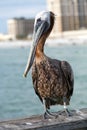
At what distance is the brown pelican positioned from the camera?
155 inches

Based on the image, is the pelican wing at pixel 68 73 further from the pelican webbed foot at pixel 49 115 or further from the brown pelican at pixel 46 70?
the pelican webbed foot at pixel 49 115

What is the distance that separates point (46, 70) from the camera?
13.0 feet

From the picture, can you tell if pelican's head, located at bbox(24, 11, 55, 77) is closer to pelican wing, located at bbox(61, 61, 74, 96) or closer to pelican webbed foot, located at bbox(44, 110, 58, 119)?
pelican wing, located at bbox(61, 61, 74, 96)

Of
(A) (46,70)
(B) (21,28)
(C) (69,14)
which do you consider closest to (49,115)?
(A) (46,70)

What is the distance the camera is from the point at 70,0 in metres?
128

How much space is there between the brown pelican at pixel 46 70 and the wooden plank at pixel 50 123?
20cm

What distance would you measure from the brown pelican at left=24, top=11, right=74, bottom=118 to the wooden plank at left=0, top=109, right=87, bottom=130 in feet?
0.65

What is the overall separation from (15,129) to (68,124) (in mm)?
370

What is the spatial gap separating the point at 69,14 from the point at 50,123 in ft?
387

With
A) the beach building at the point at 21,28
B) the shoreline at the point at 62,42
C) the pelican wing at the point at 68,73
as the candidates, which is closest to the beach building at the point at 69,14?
the shoreline at the point at 62,42

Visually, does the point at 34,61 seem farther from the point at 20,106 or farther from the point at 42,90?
the point at 20,106

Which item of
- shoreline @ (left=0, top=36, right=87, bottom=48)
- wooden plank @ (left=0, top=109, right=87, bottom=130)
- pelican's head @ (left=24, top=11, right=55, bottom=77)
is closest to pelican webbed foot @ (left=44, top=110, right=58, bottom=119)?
wooden plank @ (left=0, top=109, right=87, bottom=130)

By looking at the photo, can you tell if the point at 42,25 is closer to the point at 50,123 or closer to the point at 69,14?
the point at 50,123

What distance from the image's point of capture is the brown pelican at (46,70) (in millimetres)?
3929
